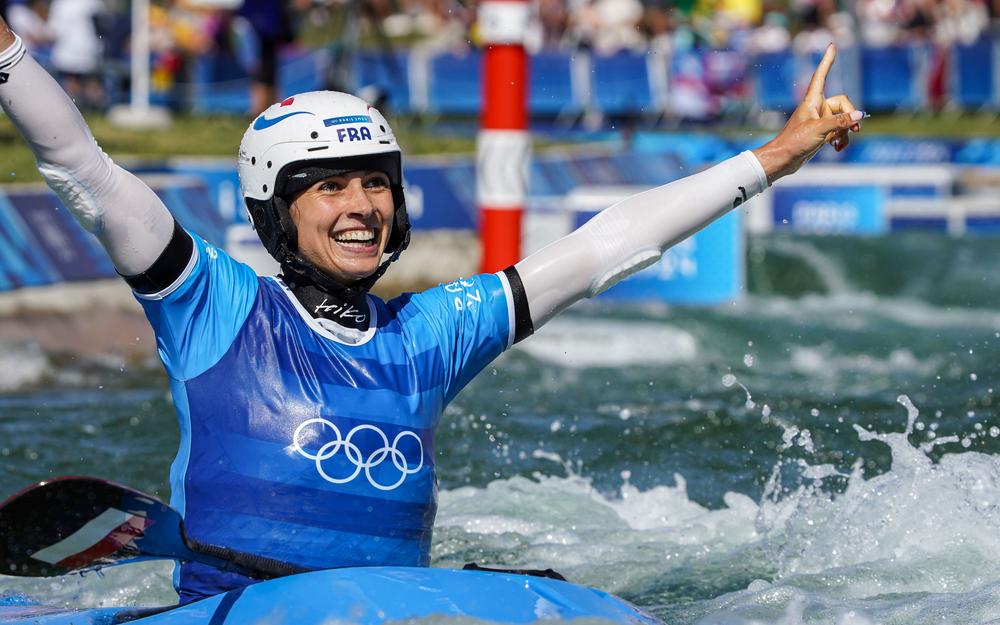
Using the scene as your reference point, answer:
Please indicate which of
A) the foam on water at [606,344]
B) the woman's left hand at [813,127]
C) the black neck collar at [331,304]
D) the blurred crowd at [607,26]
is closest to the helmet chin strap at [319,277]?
the black neck collar at [331,304]

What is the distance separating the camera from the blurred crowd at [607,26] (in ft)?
62.5

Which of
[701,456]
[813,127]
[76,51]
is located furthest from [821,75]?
[76,51]

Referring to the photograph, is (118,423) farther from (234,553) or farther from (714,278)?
(714,278)

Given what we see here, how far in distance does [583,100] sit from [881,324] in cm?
1046

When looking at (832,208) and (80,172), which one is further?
(832,208)

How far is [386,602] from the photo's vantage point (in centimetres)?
319

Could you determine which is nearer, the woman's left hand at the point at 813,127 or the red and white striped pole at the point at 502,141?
the woman's left hand at the point at 813,127

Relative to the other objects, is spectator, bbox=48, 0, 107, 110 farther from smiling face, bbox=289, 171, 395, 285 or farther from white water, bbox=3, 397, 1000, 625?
smiling face, bbox=289, 171, 395, 285

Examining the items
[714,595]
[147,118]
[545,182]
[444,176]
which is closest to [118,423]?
[714,595]

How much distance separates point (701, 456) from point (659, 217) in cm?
256

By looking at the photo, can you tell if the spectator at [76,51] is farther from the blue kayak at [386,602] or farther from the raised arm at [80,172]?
the blue kayak at [386,602]

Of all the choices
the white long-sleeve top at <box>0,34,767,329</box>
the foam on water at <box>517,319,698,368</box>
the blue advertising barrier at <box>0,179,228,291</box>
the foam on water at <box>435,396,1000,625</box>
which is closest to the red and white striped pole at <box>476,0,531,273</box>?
the foam on water at <box>517,319,698,368</box>

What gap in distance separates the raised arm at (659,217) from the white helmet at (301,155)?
43 centimetres

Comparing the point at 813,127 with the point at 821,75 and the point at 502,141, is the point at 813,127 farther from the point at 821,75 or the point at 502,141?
the point at 502,141
